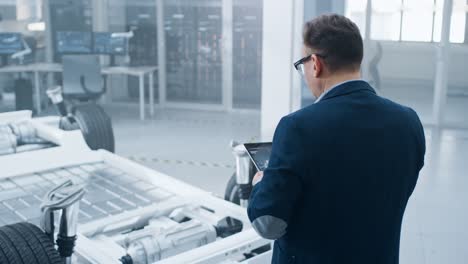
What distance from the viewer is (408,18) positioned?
323 inches

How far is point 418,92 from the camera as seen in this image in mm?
8398

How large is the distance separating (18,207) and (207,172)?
8.42 feet

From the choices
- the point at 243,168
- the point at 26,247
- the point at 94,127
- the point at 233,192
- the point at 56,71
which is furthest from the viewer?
the point at 56,71

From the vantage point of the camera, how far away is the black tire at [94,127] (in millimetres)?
4254

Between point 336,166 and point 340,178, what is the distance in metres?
0.03

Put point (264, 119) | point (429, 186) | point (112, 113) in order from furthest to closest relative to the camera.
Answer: point (112, 113) → point (264, 119) → point (429, 186)

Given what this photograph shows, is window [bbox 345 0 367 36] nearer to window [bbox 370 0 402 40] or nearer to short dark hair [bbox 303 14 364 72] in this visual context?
window [bbox 370 0 402 40]

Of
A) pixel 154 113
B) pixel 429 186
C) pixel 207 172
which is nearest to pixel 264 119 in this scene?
Result: pixel 207 172

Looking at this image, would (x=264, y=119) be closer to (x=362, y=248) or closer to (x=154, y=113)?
(x=154, y=113)

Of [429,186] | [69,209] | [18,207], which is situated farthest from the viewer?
[429,186]

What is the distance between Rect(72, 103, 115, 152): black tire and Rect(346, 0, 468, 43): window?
431 centimetres

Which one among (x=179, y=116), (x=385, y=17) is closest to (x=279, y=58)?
(x=179, y=116)

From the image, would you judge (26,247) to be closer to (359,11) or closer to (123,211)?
(123,211)

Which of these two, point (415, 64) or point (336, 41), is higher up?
point (336, 41)
